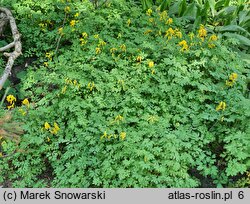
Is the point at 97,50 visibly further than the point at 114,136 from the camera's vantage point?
Yes

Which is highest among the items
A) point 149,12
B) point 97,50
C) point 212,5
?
point 212,5

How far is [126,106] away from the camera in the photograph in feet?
12.8

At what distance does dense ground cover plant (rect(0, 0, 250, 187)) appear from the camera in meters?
3.46

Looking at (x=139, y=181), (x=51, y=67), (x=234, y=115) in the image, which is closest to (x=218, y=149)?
(x=234, y=115)

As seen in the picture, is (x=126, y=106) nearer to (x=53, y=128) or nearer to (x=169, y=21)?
(x=53, y=128)

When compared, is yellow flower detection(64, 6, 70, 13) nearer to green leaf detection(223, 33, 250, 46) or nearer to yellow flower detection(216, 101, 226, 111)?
green leaf detection(223, 33, 250, 46)

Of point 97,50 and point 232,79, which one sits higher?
point 232,79

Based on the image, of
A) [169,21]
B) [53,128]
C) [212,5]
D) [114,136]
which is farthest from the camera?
[212,5]

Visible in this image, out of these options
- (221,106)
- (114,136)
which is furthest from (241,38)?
(114,136)

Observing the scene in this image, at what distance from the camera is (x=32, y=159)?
3621 millimetres

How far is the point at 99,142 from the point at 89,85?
706 millimetres

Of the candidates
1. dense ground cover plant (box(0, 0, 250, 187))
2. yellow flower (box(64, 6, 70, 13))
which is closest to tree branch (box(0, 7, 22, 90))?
dense ground cover plant (box(0, 0, 250, 187))

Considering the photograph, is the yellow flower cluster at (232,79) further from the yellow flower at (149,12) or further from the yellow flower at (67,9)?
the yellow flower at (67,9)
